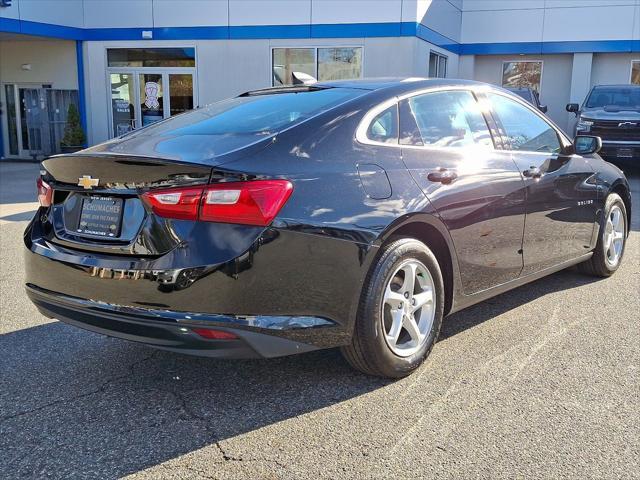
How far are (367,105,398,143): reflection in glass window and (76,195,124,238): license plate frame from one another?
138 cm

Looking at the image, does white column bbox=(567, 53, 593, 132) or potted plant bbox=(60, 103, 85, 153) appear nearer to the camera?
potted plant bbox=(60, 103, 85, 153)

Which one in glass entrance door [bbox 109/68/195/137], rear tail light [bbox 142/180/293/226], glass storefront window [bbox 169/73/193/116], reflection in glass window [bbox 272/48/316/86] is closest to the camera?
rear tail light [bbox 142/180/293/226]

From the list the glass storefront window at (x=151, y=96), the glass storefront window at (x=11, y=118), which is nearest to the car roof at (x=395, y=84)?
the glass storefront window at (x=151, y=96)

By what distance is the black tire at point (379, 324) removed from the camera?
10.7 feet

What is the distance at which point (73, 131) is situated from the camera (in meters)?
17.0

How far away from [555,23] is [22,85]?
16.4 meters

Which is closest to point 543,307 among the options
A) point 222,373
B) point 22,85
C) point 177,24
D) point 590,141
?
point 590,141

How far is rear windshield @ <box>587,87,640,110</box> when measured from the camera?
14.5m

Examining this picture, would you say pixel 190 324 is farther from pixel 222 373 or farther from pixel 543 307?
pixel 543 307

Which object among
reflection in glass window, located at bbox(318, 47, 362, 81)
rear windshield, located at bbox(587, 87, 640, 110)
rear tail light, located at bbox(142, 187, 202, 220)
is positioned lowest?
rear tail light, located at bbox(142, 187, 202, 220)

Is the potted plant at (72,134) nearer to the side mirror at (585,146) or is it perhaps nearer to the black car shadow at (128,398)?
the black car shadow at (128,398)

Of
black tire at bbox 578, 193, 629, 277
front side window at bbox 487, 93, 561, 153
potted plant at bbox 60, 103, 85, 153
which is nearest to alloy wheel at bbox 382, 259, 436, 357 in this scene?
front side window at bbox 487, 93, 561, 153

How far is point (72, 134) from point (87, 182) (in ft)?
49.4

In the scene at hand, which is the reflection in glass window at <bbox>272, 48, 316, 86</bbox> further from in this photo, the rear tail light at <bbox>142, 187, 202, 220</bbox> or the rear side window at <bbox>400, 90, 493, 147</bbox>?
the rear tail light at <bbox>142, 187, 202, 220</bbox>
